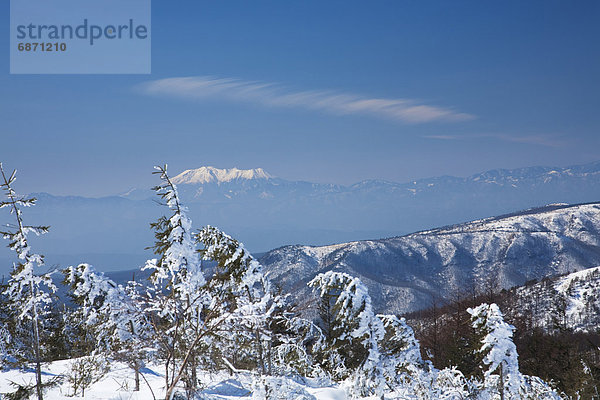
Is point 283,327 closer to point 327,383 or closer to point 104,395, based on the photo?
point 327,383

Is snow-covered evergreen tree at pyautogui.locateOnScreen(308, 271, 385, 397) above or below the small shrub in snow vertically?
above

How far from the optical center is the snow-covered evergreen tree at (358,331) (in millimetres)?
16203

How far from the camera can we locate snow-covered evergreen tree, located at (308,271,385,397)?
16.2m

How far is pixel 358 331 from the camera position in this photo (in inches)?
634

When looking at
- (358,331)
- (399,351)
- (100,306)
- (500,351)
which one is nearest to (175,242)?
(358,331)

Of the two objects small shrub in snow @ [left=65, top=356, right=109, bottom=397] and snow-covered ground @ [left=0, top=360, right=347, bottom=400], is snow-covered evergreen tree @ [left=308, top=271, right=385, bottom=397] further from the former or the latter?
small shrub in snow @ [left=65, top=356, right=109, bottom=397]

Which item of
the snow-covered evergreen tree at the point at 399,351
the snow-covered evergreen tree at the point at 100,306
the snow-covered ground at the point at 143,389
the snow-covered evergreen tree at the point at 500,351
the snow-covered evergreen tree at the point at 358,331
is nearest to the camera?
the snow-covered evergreen tree at the point at 358,331

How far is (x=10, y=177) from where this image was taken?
16.9 meters

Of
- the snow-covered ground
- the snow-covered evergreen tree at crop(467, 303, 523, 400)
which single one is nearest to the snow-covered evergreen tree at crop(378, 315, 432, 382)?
the snow-covered ground

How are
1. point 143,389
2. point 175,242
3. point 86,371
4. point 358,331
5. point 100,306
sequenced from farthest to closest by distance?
point 100,306
point 143,389
point 86,371
point 175,242
point 358,331

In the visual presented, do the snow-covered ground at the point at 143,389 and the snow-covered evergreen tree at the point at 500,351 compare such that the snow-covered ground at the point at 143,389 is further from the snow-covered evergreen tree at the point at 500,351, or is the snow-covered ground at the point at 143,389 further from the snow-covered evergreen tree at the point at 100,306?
the snow-covered evergreen tree at the point at 500,351

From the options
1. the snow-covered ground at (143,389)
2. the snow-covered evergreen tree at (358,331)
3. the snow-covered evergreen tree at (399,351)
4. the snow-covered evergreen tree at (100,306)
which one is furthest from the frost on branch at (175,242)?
the snow-covered evergreen tree at (399,351)

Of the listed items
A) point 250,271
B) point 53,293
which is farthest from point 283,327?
point 53,293

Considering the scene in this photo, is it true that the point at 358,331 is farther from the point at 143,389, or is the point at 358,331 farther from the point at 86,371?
the point at 86,371
